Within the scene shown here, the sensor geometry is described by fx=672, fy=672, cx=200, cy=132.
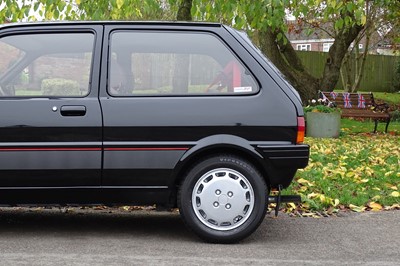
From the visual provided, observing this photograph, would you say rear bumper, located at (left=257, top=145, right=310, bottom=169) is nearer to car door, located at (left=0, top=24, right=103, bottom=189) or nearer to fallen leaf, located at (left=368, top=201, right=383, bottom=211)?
car door, located at (left=0, top=24, right=103, bottom=189)

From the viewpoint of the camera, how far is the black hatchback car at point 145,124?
5.30 metres

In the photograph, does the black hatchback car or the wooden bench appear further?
the wooden bench

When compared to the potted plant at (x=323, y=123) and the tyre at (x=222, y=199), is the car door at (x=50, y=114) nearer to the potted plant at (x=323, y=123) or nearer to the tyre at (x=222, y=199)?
the tyre at (x=222, y=199)

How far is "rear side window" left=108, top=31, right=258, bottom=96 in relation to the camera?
5.43 m

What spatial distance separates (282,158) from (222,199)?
1.91 ft

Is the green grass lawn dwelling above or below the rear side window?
below

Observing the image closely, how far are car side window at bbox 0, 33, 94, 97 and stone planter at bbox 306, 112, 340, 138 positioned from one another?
396 inches

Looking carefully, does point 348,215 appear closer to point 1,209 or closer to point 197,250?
point 197,250

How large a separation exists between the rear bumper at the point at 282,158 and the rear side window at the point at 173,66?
506 millimetres

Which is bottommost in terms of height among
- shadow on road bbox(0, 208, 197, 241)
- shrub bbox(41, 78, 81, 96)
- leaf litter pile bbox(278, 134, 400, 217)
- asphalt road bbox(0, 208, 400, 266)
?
shadow on road bbox(0, 208, 197, 241)

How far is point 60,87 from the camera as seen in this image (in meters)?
5.40

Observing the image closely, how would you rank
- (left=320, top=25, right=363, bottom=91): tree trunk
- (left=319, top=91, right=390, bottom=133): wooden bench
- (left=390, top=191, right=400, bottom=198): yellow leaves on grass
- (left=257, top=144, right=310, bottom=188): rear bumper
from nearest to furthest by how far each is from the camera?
(left=257, top=144, right=310, bottom=188): rear bumper
(left=390, top=191, right=400, bottom=198): yellow leaves on grass
(left=319, top=91, right=390, bottom=133): wooden bench
(left=320, top=25, right=363, bottom=91): tree trunk

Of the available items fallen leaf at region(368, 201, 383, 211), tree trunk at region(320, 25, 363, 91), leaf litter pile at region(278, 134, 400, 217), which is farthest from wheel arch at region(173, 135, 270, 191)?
tree trunk at region(320, 25, 363, 91)

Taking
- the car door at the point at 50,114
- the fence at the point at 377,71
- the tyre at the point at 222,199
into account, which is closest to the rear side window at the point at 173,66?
the car door at the point at 50,114
